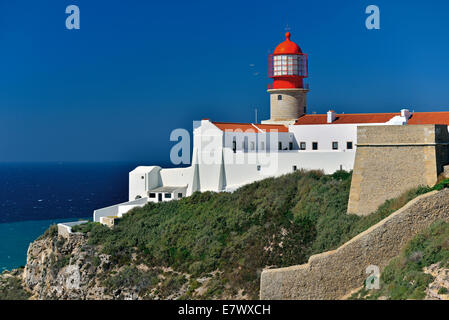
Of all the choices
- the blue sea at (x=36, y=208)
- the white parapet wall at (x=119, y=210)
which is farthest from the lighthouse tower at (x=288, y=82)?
the blue sea at (x=36, y=208)

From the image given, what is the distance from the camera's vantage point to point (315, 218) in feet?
87.7

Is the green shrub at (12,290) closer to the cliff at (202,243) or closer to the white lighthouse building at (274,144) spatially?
the cliff at (202,243)

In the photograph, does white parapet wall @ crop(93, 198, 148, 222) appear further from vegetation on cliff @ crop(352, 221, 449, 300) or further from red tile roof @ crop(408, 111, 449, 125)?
vegetation on cliff @ crop(352, 221, 449, 300)

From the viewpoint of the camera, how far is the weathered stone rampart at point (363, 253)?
19.3 metres

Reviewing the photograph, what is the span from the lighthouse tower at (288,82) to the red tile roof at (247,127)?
1.36 metres

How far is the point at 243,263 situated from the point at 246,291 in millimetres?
2230

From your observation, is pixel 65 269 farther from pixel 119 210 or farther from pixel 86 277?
pixel 119 210

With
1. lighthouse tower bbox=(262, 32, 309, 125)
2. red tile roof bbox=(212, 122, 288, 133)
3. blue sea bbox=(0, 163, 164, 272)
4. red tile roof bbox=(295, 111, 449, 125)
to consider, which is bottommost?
blue sea bbox=(0, 163, 164, 272)

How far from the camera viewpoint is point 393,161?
75.7 feet

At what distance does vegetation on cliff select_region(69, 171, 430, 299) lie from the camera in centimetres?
2469

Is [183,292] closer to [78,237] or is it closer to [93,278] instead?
[93,278]

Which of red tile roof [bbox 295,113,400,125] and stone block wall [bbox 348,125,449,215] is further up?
red tile roof [bbox 295,113,400,125]

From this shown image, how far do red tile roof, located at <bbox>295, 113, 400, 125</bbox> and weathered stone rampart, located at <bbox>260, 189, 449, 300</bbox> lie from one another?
48.2ft

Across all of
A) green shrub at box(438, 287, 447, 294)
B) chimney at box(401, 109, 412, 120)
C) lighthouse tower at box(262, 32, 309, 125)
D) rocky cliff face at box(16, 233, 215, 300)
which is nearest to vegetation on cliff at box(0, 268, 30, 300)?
rocky cliff face at box(16, 233, 215, 300)
